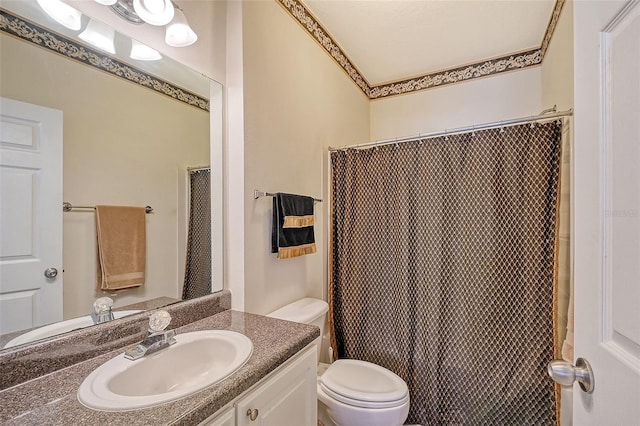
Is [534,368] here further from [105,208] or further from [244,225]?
[105,208]

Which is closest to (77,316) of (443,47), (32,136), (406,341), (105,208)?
(105,208)

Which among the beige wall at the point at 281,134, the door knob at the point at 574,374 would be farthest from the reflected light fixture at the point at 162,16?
the door knob at the point at 574,374

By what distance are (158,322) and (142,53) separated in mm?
1022

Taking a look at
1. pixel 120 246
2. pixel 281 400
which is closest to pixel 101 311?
pixel 120 246

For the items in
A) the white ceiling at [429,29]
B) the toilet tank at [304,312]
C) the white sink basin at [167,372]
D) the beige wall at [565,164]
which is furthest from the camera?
the white ceiling at [429,29]

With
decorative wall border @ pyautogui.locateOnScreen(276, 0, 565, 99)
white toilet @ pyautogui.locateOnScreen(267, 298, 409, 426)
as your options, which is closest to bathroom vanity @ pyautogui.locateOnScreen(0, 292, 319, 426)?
white toilet @ pyautogui.locateOnScreen(267, 298, 409, 426)

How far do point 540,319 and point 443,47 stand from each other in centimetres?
206

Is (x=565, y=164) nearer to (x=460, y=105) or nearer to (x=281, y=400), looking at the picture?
(x=460, y=105)

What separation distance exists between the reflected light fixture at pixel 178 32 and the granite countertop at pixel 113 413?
119cm

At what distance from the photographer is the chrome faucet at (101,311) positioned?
958 mm

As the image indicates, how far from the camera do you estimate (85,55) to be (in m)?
0.96

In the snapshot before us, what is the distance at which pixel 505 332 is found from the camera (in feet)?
5.14

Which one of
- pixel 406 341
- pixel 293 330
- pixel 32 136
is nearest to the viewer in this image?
pixel 32 136

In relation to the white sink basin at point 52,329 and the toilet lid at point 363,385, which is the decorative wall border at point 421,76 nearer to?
the white sink basin at point 52,329
